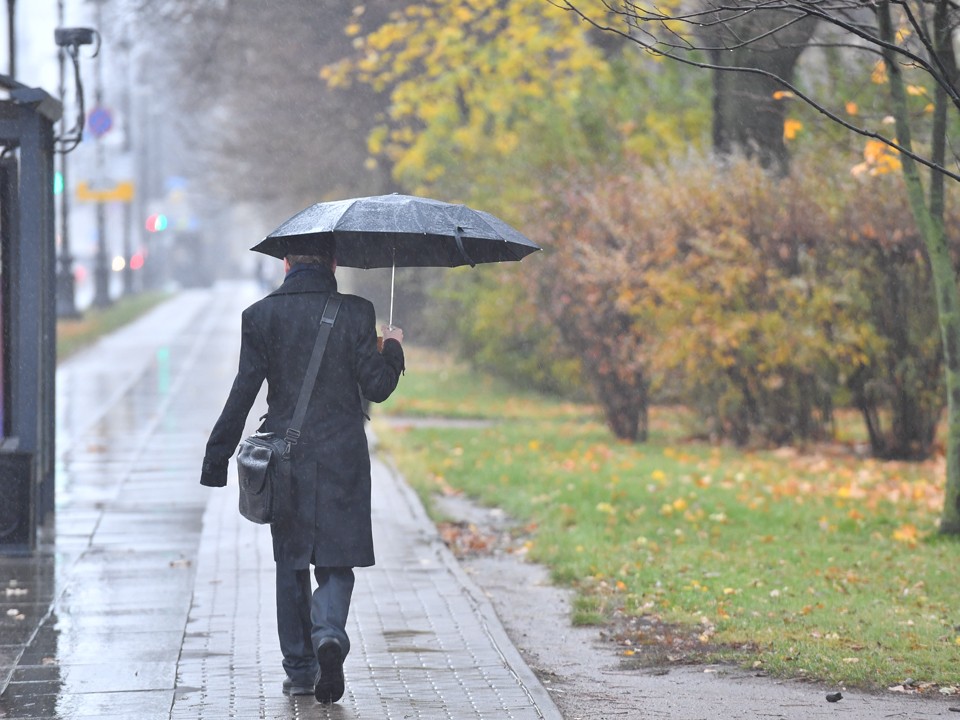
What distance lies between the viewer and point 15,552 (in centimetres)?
951

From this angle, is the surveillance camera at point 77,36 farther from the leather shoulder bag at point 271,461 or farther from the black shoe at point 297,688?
the black shoe at point 297,688

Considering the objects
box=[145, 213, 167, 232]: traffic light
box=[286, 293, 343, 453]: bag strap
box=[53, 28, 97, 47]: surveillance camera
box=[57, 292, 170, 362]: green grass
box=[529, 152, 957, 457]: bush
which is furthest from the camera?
box=[145, 213, 167, 232]: traffic light

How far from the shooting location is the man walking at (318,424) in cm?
613

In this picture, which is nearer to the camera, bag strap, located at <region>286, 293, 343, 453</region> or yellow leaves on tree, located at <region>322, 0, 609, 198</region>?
bag strap, located at <region>286, 293, 343, 453</region>

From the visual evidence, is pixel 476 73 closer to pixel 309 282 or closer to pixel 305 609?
pixel 309 282

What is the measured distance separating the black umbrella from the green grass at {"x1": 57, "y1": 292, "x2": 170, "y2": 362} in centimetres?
2288

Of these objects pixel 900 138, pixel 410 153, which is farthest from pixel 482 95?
pixel 900 138

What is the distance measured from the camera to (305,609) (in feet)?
20.8

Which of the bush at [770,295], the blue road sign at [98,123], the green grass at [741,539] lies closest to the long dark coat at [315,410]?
the green grass at [741,539]

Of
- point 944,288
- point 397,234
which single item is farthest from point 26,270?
point 944,288

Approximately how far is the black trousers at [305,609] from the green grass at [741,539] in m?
2.07

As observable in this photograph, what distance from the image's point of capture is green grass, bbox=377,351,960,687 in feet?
24.5

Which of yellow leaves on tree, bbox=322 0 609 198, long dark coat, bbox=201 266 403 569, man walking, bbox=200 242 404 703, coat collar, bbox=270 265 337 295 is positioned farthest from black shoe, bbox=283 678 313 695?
yellow leaves on tree, bbox=322 0 609 198

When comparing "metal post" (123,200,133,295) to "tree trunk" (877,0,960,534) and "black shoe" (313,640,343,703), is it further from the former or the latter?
"black shoe" (313,640,343,703)
